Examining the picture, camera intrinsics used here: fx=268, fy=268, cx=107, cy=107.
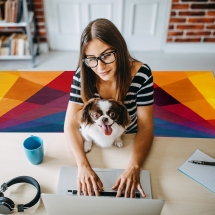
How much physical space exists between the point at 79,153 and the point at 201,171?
0.53 meters

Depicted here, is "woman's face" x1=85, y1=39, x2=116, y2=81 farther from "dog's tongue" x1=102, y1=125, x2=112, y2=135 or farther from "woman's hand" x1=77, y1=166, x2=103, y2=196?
"woman's hand" x1=77, y1=166, x2=103, y2=196

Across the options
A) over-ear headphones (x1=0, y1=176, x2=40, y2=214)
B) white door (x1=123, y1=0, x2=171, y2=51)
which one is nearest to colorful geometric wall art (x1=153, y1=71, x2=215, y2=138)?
white door (x1=123, y1=0, x2=171, y2=51)

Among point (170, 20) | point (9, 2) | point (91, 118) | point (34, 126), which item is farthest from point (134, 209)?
point (170, 20)

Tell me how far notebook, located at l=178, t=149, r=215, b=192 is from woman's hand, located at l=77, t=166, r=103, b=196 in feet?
1.19

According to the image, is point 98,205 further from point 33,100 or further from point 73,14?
point 73,14

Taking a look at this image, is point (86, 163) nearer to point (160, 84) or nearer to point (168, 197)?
point (168, 197)

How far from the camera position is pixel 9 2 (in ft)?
8.91

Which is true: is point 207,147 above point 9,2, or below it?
below

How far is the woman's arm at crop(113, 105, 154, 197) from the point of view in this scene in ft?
3.42

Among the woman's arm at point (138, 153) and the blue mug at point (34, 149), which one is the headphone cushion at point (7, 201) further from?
the woman's arm at point (138, 153)

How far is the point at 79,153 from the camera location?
117 centimetres

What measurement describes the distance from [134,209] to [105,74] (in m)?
0.56

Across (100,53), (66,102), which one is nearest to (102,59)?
(100,53)

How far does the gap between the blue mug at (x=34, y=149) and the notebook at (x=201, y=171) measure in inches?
23.6
